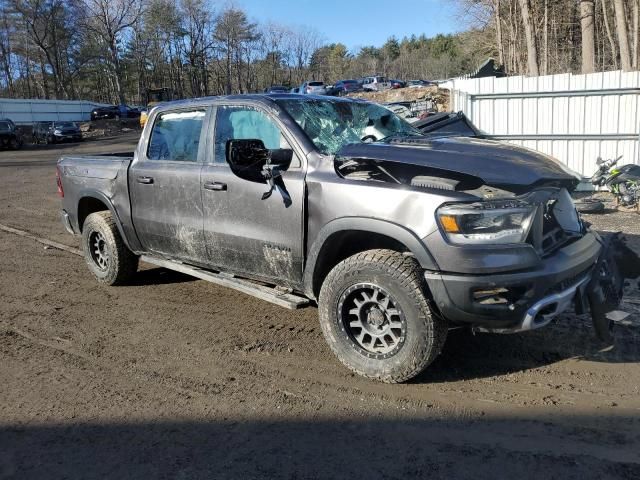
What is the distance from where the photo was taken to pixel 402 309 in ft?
11.5

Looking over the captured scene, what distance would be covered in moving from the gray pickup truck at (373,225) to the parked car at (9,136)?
31390mm

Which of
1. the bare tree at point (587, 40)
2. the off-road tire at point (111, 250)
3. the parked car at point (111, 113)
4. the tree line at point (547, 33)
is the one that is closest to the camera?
the off-road tire at point (111, 250)

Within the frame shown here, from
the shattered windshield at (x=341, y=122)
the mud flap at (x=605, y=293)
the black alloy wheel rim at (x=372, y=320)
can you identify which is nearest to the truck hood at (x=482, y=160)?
the shattered windshield at (x=341, y=122)

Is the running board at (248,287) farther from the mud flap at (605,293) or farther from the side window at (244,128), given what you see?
the mud flap at (605,293)

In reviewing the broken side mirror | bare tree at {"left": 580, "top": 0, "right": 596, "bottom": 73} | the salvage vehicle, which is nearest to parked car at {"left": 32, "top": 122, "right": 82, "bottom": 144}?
bare tree at {"left": 580, "top": 0, "right": 596, "bottom": 73}

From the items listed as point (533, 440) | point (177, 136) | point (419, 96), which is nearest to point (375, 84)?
point (419, 96)

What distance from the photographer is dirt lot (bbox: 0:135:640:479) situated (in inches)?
116

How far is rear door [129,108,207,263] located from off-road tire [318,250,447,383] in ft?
5.09

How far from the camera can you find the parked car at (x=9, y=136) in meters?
31.7

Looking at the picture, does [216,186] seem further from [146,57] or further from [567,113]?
[146,57]

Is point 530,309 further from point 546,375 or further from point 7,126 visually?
point 7,126

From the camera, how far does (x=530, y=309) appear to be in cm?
330

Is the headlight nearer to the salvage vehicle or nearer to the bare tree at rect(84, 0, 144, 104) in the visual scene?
the salvage vehicle

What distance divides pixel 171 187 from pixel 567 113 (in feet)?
28.3
